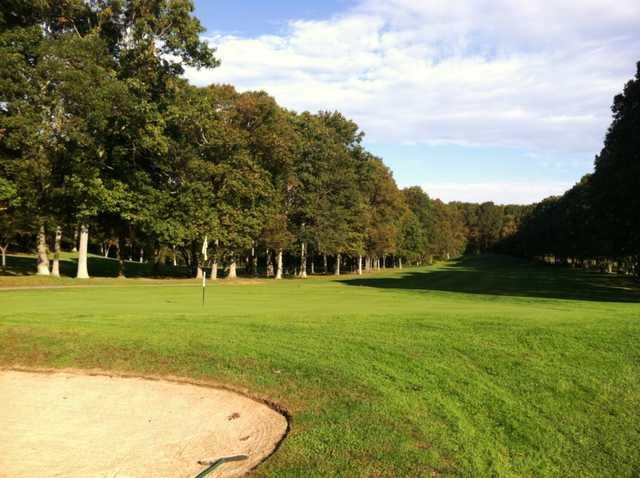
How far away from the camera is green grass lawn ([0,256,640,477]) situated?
655cm

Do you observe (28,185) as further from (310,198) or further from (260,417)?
(260,417)

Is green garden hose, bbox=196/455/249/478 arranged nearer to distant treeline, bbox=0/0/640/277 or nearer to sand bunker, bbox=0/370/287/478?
sand bunker, bbox=0/370/287/478

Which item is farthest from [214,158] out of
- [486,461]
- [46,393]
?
[486,461]

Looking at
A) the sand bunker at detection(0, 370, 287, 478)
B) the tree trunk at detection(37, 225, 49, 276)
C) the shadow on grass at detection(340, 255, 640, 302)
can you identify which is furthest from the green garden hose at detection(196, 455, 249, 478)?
the tree trunk at detection(37, 225, 49, 276)

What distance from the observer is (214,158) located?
45688 millimetres

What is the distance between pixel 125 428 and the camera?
816 centimetres

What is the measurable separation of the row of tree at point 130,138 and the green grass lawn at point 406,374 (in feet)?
74.0

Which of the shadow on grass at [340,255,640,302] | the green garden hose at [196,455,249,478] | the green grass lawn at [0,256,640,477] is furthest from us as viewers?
the shadow on grass at [340,255,640,302]

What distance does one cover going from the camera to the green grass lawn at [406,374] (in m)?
6.55

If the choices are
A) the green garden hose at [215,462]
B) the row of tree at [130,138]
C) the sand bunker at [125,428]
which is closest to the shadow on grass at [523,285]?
the row of tree at [130,138]

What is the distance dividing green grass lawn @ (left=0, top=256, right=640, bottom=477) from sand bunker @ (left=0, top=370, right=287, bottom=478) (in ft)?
1.91

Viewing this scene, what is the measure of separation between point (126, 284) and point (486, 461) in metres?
33.7

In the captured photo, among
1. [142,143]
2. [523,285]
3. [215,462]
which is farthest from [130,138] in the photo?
[215,462]

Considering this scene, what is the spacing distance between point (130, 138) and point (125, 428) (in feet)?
113
